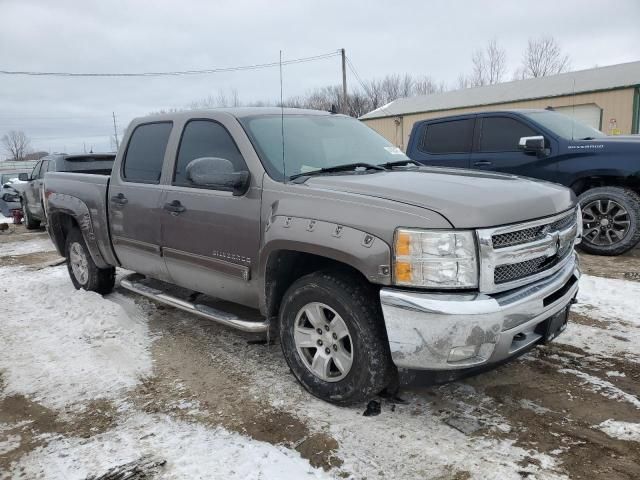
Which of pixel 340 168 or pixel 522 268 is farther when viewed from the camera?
pixel 340 168

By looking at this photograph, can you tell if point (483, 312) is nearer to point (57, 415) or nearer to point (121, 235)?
point (57, 415)

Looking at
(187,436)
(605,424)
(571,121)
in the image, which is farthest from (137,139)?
(571,121)

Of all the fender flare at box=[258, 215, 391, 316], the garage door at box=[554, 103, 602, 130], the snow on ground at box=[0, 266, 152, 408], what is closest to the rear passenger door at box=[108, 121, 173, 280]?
the snow on ground at box=[0, 266, 152, 408]

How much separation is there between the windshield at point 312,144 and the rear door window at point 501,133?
356cm

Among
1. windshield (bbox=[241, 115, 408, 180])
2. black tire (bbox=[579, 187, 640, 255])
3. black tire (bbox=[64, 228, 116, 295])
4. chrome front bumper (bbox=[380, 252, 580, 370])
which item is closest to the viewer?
chrome front bumper (bbox=[380, 252, 580, 370])

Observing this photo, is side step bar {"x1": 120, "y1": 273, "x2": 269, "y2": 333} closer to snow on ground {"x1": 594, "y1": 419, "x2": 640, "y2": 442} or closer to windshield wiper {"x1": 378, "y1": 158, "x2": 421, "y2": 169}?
windshield wiper {"x1": 378, "y1": 158, "x2": 421, "y2": 169}

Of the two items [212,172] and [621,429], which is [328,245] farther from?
[621,429]

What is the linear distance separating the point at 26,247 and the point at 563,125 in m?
10.0

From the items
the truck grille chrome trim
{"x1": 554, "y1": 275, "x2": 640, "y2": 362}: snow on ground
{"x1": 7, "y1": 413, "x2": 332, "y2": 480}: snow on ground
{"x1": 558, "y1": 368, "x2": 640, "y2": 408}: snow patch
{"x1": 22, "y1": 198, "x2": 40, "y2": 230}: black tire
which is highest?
the truck grille chrome trim

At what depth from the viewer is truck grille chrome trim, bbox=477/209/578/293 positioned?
2570mm

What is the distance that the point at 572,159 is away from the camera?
667 cm

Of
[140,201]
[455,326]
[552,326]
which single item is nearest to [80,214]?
[140,201]

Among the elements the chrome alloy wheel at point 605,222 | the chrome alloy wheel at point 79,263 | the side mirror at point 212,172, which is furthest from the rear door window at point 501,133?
the chrome alloy wheel at point 79,263

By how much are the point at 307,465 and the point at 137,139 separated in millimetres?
3467
